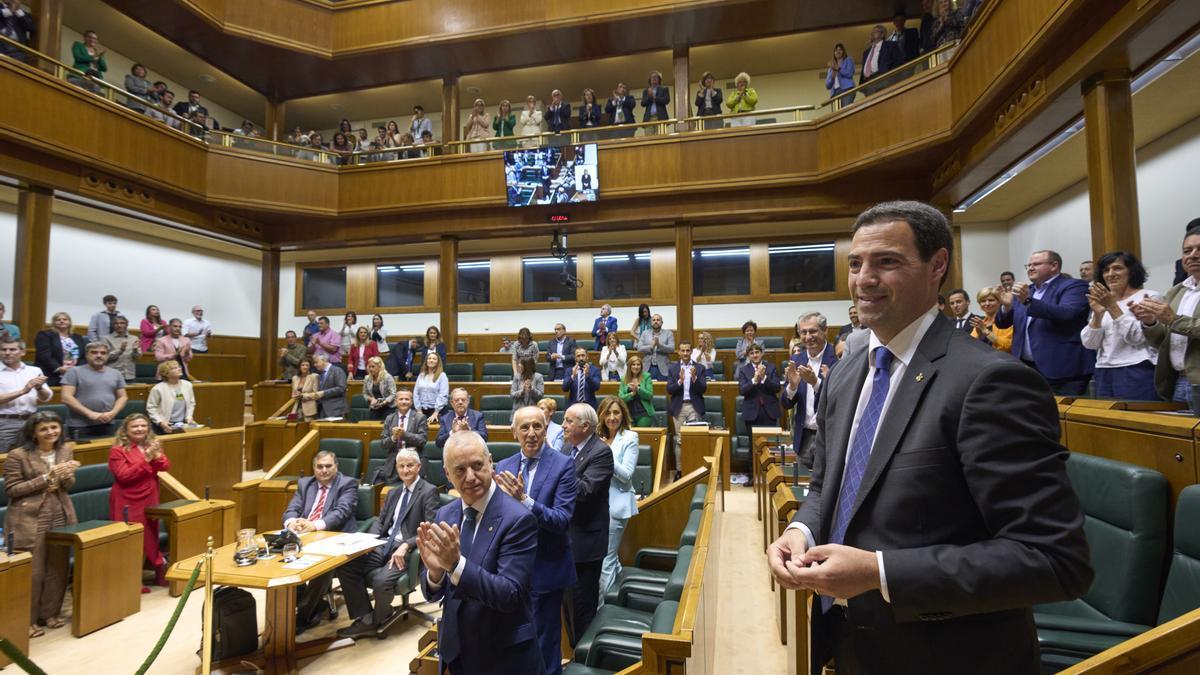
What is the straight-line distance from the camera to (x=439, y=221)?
8.71 m

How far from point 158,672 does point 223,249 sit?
9.97 meters

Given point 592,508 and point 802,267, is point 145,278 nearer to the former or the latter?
point 592,508

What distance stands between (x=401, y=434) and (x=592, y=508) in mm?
2617

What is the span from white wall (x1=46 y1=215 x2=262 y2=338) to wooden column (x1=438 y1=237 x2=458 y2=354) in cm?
515

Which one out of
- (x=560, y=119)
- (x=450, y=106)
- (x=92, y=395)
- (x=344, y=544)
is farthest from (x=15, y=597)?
(x=450, y=106)

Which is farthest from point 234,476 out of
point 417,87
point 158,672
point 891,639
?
point 417,87

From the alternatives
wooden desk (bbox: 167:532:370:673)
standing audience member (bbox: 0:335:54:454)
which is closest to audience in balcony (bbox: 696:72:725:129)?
wooden desk (bbox: 167:532:370:673)

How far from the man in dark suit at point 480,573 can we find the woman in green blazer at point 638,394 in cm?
369

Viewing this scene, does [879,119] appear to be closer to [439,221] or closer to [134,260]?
[439,221]

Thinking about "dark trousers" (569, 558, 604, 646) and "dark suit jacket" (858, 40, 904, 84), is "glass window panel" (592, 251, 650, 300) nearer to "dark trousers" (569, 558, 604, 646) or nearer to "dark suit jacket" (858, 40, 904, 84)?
"dark suit jacket" (858, 40, 904, 84)

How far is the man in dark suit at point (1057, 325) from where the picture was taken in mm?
2951

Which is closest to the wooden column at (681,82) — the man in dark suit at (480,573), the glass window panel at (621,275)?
the glass window panel at (621,275)

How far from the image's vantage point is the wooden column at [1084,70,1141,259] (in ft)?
12.4

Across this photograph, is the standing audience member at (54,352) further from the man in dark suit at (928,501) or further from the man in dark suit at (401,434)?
the man in dark suit at (928,501)
